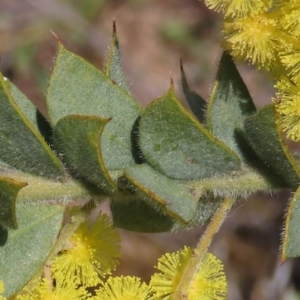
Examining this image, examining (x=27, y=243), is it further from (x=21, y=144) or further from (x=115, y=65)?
(x=115, y=65)

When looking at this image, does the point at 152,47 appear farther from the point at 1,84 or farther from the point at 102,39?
→ the point at 1,84

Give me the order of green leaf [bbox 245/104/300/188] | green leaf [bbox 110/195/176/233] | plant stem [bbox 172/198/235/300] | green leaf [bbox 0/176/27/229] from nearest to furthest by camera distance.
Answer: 1. green leaf [bbox 0/176/27/229]
2. green leaf [bbox 245/104/300/188]
3. plant stem [bbox 172/198/235/300]
4. green leaf [bbox 110/195/176/233]

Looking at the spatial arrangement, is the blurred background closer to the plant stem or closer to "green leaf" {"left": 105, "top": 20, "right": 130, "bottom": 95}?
the plant stem

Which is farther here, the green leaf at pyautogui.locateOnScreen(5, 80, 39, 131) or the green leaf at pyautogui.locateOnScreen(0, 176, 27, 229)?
the green leaf at pyautogui.locateOnScreen(5, 80, 39, 131)

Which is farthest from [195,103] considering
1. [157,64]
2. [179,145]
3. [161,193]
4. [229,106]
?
[157,64]

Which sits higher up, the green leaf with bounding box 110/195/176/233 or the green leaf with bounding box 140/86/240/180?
the green leaf with bounding box 140/86/240/180

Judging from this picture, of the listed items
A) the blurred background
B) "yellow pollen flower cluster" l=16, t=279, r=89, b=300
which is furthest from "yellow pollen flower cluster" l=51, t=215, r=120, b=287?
the blurred background
